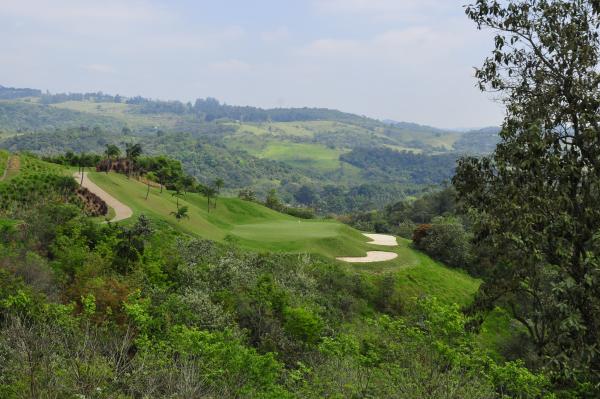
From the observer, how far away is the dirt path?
50.8m

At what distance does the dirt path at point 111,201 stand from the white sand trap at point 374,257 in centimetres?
2376

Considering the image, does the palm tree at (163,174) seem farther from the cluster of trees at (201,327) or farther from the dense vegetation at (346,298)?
Result: the cluster of trees at (201,327)

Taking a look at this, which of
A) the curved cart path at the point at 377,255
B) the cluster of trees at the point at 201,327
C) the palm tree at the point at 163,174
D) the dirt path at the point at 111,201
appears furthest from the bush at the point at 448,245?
the palm tree at the point at 163,174

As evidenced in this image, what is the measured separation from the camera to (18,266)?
93.0 feet

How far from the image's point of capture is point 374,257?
56219mm

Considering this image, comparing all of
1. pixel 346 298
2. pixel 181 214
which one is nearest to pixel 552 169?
pixel 346 298

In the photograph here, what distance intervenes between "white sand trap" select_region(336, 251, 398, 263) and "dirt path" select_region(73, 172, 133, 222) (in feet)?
78.0

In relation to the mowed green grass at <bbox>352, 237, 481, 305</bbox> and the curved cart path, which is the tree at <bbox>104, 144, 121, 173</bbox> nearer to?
the curved cart path

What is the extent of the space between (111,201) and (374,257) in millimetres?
31010

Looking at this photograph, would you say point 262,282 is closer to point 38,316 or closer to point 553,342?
point 38,316

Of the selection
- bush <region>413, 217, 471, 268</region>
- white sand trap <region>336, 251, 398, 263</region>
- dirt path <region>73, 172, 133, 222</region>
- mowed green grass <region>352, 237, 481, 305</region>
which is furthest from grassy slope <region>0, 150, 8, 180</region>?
bush <region>413, 217, 471, 268</region>

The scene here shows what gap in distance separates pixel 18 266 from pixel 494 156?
2644 cm

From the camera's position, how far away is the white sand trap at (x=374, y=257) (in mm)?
53688

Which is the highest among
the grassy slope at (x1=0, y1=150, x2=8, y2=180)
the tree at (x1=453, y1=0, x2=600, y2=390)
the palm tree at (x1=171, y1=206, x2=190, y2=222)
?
the tree at (x1=453, y1=0, x2=600, y2=390)
